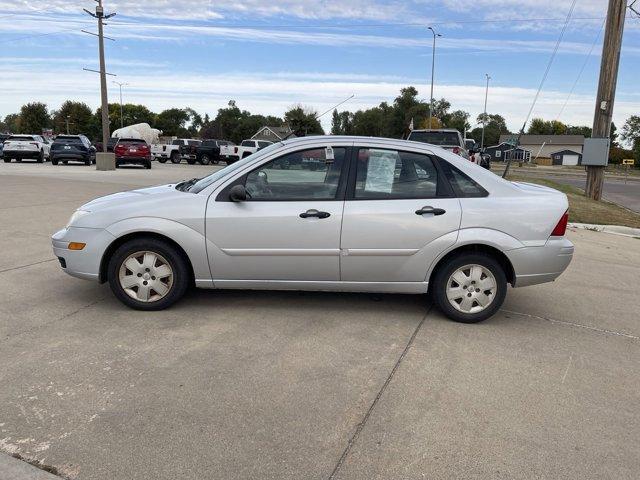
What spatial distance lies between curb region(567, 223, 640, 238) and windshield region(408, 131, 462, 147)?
676cm

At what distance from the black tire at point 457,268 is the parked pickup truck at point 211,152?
1382 inches

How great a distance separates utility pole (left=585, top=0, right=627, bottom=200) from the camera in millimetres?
15094

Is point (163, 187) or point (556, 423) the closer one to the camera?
point (556, 423)

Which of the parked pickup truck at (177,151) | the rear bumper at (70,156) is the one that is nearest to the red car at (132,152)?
the rear bumper at (70,156)

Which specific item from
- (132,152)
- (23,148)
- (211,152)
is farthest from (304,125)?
(211,152)

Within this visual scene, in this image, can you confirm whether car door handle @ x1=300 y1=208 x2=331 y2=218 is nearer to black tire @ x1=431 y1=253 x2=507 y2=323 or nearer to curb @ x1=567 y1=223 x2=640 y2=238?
black tire @ x1=431 y1=253 x2=507 y2=323

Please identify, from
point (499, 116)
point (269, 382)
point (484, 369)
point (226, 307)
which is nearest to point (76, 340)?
point (226, 307)

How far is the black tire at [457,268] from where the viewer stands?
4.70 metres

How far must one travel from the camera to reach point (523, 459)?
282 centimetres

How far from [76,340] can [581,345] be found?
4050mm

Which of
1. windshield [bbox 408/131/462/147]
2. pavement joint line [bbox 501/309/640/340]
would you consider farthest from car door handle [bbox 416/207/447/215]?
windshield [bbox 408/131/462/147]

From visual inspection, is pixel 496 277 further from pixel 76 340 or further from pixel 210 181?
pixel 76 340

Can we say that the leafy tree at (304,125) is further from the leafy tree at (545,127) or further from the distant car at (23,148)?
the leafy tree at (545,127)

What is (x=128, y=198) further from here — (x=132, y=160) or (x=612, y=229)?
(x=132, y=160)
